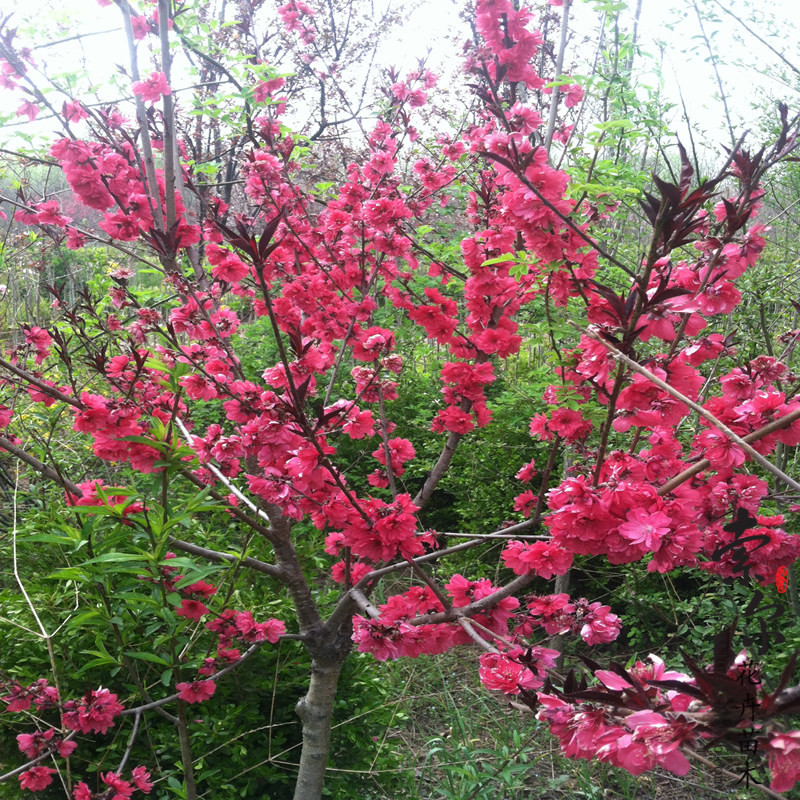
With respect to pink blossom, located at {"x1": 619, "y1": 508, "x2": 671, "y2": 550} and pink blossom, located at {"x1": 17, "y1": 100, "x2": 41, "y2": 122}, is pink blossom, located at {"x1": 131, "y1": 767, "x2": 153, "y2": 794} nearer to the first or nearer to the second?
pink blossom, located at {"x1": 619, "y1": 508, "x2": 671, "y2": 550}

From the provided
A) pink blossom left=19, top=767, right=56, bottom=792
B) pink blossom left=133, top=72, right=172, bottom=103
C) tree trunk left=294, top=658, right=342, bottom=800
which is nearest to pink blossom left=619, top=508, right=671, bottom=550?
tree trunk left=294, top=658, right=342, bottom=800

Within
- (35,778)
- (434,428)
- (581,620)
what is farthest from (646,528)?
(35,778)

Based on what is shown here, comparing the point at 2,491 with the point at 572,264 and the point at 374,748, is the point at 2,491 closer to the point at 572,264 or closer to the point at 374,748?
the point at 374,748

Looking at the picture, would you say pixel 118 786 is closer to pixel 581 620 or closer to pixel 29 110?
pixel 581 620

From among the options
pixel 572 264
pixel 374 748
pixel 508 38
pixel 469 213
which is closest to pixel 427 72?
pixel 469 213

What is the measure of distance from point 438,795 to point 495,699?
29.3 inches

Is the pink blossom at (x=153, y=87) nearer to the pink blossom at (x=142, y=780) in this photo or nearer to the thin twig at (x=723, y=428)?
the thin twig at (x=723, y=428)

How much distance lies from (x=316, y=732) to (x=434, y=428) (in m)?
1.08

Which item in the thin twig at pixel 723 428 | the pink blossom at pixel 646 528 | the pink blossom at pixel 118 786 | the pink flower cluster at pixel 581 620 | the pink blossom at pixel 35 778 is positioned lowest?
the pink blossom at pixel 35 778

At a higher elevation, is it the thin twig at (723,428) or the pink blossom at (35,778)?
the thin twig at (723,428)

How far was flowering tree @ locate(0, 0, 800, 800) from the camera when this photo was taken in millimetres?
1116

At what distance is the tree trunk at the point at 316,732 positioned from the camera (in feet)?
6.55

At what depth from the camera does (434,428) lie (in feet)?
7.76

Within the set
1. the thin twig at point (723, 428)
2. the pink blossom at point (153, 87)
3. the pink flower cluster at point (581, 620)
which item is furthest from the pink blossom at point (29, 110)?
the pink flower cluster at point (581, 620)
